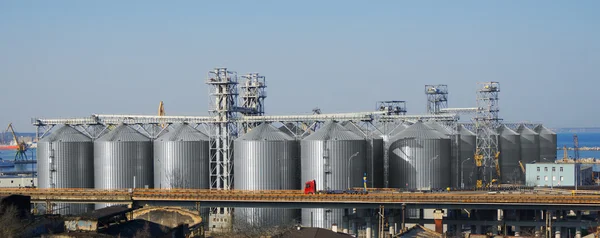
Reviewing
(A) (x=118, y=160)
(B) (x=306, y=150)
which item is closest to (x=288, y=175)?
(B) (x=306, y=150)

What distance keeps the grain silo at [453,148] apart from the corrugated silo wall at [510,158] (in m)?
17.5

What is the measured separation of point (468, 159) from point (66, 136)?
66.3 meters

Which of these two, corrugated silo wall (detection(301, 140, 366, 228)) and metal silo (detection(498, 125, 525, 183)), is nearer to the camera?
corrugated silo wall (detection(301, 140, 366, 228))

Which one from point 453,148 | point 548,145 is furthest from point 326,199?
point 548,145

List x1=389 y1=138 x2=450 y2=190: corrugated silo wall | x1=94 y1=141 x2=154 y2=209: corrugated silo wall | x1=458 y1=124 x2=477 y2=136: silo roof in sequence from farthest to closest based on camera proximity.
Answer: x1=458 y1=124 x2=477 y2=136: silo roof < x1=94 y1=141 x2=154 y2=209: corrugated silo wall < x1=389 y1=138 x2=450 y2=190: corrugated silo wall

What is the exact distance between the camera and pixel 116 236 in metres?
69.9

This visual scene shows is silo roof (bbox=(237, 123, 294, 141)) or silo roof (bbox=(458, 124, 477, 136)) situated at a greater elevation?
silo roof (bbox=(237, 123, 294, 141))

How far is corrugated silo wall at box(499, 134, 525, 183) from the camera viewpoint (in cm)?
15575

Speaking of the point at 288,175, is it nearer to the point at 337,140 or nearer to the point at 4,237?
the point at 337,140

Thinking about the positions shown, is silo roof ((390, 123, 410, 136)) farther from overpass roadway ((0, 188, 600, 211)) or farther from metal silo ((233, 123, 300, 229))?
overpass roadway ((0, 188, 600, 211))

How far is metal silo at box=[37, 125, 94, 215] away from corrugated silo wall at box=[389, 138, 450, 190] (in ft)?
142

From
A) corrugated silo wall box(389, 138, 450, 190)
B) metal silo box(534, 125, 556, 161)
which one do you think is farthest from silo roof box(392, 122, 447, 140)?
metal silo box(534, 125, 556, 161)

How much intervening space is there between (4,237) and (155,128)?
64155 mm

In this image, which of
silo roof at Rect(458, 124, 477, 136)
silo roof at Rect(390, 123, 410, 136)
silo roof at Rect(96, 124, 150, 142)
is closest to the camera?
silo roof at Rect(96, 124, 150, 142)
